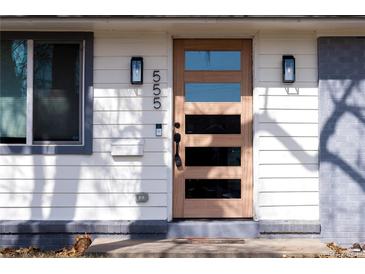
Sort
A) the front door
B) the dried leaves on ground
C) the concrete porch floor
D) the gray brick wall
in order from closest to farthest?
the concrete porch floor < the dried leaves on ground < the gray brick wall < the front door

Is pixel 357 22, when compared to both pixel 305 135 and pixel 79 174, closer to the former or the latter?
pixel 305 135

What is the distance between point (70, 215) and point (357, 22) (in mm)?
4082

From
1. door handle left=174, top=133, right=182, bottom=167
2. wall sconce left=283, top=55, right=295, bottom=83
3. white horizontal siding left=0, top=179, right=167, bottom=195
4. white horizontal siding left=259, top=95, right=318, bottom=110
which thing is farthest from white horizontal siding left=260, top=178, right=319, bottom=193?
white horizontal siding left=0, top=179, right=167, bottom=195

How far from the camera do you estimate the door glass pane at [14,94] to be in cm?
661

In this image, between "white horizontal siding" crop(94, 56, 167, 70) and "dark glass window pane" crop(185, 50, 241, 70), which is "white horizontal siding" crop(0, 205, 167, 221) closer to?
"white horizontal siding" crop(94, 56, 167, 70)

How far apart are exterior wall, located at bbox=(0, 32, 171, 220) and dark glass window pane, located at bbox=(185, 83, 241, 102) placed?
322mm

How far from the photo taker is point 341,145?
21.4ft

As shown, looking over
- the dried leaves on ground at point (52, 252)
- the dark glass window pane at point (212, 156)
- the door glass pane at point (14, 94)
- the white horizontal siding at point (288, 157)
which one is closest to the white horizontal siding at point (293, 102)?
the white horizontal siding at point (288, 157)

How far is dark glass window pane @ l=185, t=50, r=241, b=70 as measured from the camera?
6707 millimetres

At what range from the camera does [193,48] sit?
6.70m

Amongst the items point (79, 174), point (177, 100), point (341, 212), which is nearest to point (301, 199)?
point (341, 212)

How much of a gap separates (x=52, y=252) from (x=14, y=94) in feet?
6.48

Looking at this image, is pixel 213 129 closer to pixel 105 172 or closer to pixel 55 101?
pixel 105 172

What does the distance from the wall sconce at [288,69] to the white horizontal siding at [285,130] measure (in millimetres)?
70
